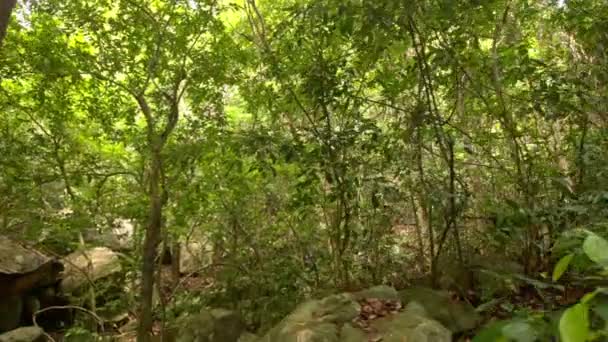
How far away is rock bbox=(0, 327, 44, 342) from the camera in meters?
7.67

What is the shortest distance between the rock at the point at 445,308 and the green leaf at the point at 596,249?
3864mm

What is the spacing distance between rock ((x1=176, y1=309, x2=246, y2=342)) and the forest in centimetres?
3

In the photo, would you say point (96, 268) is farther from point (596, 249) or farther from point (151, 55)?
point (596, 249)

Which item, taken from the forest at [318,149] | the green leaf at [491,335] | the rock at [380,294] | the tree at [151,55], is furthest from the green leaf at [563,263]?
the tree at [151,55]

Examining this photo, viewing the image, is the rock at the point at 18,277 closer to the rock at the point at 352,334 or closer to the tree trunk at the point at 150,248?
the tree trunk at the point at 150,248

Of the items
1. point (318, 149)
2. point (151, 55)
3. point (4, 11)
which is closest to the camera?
point (4, 11)

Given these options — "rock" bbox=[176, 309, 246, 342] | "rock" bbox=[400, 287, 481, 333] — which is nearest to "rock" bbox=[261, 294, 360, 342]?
"rock" bbox=[400, 287, 481, 333]

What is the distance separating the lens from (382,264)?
244 inches

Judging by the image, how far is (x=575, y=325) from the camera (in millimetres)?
671

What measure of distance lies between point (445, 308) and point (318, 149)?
6.17 feet

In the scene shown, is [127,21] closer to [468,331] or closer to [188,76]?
[188,76]

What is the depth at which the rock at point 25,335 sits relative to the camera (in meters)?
7.67

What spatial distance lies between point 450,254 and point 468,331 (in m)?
1.46

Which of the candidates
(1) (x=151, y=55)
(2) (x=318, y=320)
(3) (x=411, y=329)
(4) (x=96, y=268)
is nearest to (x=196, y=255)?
(4) (x=96, y=268)
